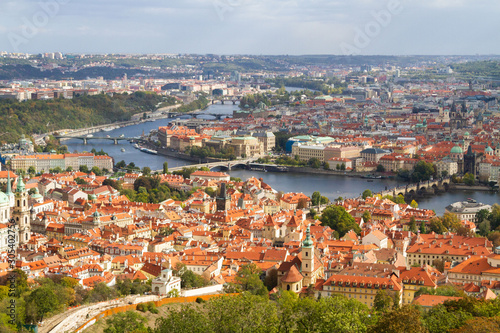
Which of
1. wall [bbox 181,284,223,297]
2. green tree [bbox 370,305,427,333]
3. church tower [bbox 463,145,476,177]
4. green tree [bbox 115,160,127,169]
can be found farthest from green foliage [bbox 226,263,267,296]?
church tower [bbox 463,145,476,177]

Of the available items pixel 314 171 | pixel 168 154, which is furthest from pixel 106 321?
pixel 168 154

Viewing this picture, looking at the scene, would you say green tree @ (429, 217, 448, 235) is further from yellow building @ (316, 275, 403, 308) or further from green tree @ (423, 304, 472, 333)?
green tree @ (423, 304, 472, 333)

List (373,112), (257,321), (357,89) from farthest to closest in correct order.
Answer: (357,89)
(373,112)
(257,321)

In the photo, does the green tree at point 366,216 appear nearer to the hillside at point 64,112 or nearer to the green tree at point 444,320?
the green tree at point 444,320

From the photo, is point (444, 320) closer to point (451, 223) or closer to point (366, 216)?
point (451, 223)

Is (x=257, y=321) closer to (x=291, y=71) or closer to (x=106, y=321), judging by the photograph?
(x=106, y=321)

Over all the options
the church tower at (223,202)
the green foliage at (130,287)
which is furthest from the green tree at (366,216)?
the green foliage at (130,287)
